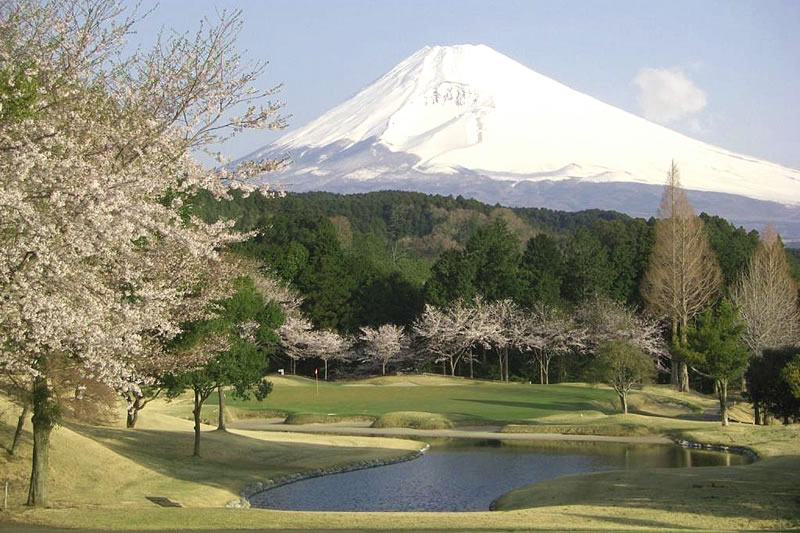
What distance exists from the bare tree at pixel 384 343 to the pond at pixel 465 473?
35.0m

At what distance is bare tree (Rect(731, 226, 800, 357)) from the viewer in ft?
200

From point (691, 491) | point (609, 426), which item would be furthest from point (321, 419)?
point (691, 491)

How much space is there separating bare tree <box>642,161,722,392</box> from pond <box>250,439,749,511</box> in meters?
29.8

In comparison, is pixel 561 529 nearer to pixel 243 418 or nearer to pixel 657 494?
pixel 657 494

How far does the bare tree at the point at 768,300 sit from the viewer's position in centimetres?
6081

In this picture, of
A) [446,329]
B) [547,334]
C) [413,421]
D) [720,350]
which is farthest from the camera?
[446,329]

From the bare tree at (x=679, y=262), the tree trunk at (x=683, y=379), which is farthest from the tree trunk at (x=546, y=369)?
the tree trunk at (x=683, y=379)

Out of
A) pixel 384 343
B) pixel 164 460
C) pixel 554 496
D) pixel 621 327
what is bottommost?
pixel 554 496

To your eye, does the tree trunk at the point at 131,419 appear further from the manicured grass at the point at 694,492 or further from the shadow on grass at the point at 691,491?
the shadow on grass at the point at 691,491

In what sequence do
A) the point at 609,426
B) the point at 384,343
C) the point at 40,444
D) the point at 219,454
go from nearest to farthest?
1. the point at 40,444
2. the point at 219,454
3. the point at 609,426
4. the point at 384,343

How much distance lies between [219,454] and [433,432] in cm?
1519

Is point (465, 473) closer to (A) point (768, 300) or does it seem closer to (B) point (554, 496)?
(B) point (554, 496)

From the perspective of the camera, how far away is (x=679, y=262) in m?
69.9

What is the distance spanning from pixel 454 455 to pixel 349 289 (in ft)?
151
